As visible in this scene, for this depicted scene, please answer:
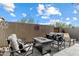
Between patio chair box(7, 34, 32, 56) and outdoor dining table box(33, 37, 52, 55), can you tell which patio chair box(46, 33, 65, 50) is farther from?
patio chair box(7, 34, 32, 56)

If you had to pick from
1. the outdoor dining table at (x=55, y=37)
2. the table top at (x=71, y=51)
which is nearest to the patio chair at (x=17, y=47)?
the outdoor dining table at (x=55, y=37)

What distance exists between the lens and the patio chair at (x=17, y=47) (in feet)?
6.84

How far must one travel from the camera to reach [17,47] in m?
2.08

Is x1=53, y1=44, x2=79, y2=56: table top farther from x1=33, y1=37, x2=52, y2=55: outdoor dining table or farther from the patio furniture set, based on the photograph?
x1=33, y1=37, x2=52, y2=55: outdoor dining table

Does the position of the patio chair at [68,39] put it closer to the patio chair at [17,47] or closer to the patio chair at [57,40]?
the patio chair at [57,40]

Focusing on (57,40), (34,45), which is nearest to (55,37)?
(57,40)

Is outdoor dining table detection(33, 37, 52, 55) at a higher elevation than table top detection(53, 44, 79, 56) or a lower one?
higher

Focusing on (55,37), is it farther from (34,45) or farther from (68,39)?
(34,45)

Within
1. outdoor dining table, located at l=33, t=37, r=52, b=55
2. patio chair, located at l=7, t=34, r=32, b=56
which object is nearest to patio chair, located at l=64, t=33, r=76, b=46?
outdoor dining table, located at l=33, t=37, r=52, b=55

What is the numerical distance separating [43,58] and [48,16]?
0.49 m

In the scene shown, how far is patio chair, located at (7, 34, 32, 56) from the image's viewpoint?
2.08 metres

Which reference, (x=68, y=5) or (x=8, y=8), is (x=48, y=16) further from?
(x=8, y=8)

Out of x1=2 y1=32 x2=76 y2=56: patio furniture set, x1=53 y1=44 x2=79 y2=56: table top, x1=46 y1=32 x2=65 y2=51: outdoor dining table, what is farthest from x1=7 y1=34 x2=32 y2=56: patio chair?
x1=53 y1=44 x2=79 y2=56: table top

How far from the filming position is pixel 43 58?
6.96 feet
